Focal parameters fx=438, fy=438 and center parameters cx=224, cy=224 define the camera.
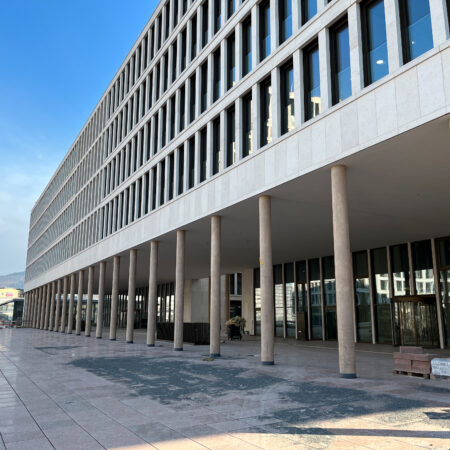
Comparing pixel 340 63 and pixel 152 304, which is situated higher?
pixel 340 63

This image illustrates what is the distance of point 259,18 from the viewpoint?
19.0 m

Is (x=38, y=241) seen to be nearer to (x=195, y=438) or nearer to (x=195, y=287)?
(x=195, y=287)

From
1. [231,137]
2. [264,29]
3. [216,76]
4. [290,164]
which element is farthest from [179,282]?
[264,29]

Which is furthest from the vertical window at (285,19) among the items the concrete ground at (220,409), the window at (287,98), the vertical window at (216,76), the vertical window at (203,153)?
the concrete ground at (220,409)

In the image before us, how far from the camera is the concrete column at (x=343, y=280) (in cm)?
1270

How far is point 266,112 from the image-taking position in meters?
18.2

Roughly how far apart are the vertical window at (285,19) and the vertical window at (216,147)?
19.0 ft

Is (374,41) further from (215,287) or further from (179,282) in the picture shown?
(179,282)

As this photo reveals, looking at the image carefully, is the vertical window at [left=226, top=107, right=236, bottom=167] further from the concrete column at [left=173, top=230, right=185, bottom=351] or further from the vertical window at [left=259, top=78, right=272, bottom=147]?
the concrete column at [left=173, top=230, right=185, bottom=351]

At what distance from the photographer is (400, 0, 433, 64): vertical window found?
11648mm

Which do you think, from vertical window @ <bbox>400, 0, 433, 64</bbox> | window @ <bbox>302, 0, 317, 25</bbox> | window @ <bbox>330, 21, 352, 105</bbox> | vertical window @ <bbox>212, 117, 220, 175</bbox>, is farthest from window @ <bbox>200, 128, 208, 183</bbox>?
vertical window @ <bbox>400, 0, 433, 64</bbox>

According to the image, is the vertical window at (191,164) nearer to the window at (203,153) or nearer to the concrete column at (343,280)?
the window at (203,153)

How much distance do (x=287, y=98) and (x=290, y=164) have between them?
10.4 ft

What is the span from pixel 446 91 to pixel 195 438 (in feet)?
31.0
